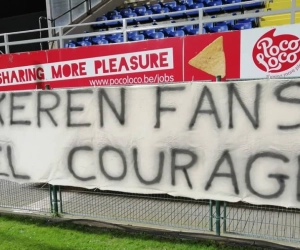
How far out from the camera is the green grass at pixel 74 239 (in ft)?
13.4

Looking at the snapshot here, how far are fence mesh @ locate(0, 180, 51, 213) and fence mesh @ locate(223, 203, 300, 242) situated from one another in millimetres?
2533

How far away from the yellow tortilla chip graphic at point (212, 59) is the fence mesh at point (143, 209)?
220 cm

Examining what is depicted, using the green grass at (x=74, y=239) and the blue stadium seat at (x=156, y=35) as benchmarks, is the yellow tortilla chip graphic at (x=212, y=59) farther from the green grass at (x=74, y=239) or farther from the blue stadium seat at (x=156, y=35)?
the blue stadium seat at (x=156, y=35)

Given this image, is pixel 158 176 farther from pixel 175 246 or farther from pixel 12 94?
pixel 12 94

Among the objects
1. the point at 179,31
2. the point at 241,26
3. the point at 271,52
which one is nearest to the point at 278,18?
the point at 241,26

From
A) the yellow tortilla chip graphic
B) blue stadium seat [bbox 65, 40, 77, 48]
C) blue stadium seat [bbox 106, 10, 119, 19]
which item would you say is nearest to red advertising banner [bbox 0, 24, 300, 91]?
the yellow tortilla chip graphic

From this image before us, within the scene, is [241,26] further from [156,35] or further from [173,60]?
[173,60]

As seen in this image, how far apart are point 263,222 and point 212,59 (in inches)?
104

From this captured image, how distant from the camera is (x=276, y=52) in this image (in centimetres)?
544

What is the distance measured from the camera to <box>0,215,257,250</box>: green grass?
160 inches

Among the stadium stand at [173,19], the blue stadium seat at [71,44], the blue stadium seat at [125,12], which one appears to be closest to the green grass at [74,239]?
the stadium stand at [173,19]

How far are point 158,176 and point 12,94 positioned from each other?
2213 mm

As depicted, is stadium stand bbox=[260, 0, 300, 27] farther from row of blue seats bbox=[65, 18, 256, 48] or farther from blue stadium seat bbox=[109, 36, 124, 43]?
blue stadium seat bbox=[109, 36, 124, 43]

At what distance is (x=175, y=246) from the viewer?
4031mm
